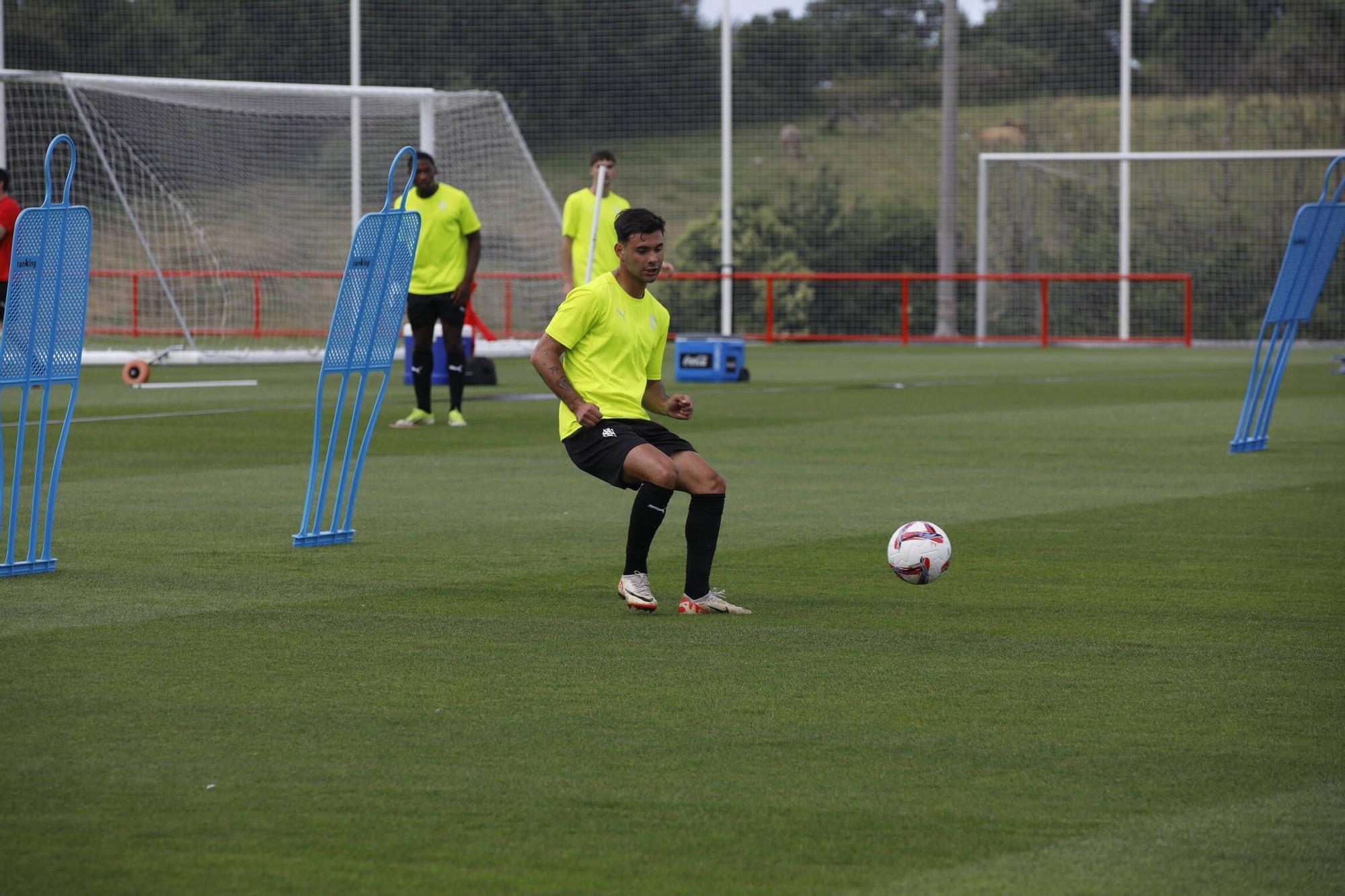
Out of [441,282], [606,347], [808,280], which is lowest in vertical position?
[606,347]

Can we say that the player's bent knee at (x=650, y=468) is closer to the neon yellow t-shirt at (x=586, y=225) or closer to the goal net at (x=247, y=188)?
the neon yellow t-shirt at (x=586, y=225)

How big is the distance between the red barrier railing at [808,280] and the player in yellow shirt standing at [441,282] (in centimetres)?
1312

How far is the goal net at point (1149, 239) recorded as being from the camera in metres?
32.6

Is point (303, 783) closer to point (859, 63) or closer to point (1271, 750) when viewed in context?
point (1271, 750)

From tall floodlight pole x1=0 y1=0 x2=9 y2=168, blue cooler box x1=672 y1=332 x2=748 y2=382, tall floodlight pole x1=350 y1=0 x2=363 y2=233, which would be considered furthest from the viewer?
tall floodlight pole x1=350 y1=0 x2=363 y2=233

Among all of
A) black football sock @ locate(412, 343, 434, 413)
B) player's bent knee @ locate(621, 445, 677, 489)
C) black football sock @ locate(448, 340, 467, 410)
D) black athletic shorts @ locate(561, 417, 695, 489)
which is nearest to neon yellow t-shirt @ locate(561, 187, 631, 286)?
black football sock @ locate(448, 340, 467, 410)

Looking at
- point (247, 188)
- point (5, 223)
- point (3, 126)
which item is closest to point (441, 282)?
point (5, 223)

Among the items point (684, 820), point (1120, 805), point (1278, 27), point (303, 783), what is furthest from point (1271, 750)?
point (1278, 27)

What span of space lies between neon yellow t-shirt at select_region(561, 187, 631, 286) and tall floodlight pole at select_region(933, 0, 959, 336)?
1645cm

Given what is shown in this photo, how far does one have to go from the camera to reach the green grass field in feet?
13.4

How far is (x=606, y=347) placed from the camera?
7.27 meters

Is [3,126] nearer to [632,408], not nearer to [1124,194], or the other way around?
[1124,194]

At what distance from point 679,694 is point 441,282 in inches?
381

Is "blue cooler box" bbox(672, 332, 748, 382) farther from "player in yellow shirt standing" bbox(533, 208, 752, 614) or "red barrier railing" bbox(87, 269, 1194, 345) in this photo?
"player in yellow shirt standing" bbox(533, 208, 752, 614)
